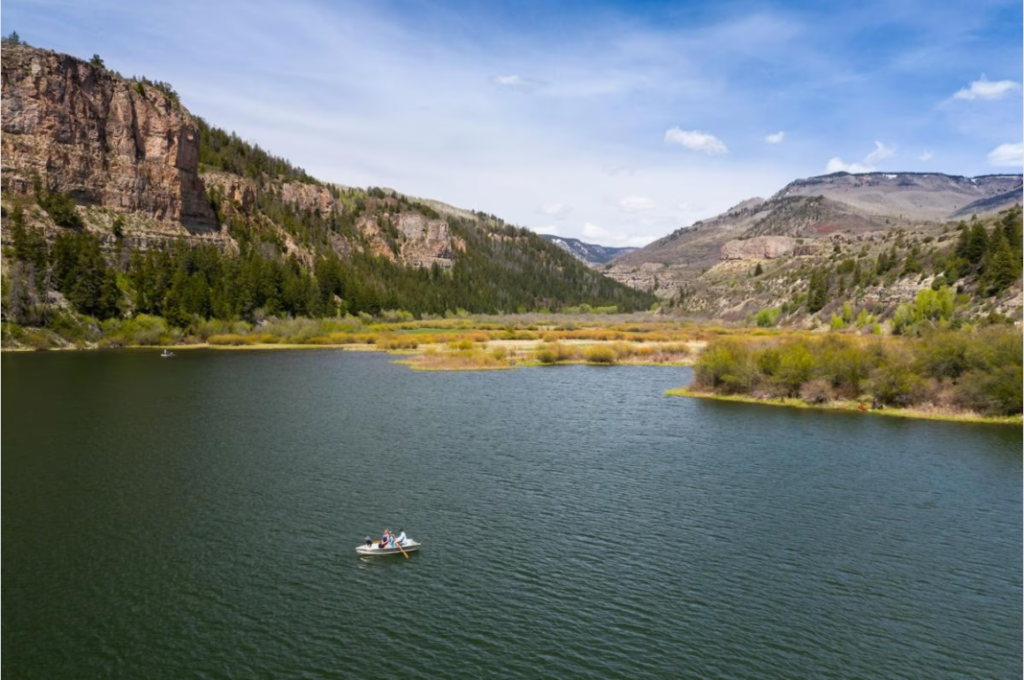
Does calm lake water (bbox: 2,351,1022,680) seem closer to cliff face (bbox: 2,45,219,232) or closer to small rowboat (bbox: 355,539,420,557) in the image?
small rowboat (bbox: 355,539,420,557)

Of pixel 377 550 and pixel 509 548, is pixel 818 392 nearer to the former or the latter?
pixel 509 548

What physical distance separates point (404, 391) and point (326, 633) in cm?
6066

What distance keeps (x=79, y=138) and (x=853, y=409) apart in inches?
7926

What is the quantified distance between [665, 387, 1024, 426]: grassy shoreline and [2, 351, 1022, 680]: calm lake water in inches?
161

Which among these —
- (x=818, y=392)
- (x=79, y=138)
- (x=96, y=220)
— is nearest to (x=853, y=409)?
(x=818, y=392)

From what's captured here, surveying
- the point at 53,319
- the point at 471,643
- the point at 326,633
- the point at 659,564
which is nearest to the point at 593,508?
the point at 659,564

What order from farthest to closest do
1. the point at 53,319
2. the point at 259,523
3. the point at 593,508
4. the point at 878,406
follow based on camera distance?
the point at 53,319 → the point at 878,406 → the point at 593,508 → the point at 259,523

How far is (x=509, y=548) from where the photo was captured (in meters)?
34.0

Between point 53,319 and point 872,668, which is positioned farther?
point 53,319

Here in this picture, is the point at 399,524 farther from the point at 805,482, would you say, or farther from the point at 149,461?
the point at 805,482

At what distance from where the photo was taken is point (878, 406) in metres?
73.4

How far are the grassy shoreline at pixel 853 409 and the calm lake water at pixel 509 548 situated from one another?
4091 millimetres

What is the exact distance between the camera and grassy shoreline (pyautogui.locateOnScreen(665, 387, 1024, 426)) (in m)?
66.4

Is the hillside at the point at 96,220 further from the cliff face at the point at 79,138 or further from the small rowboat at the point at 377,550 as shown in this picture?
the small rowboat at the point at 377,550
